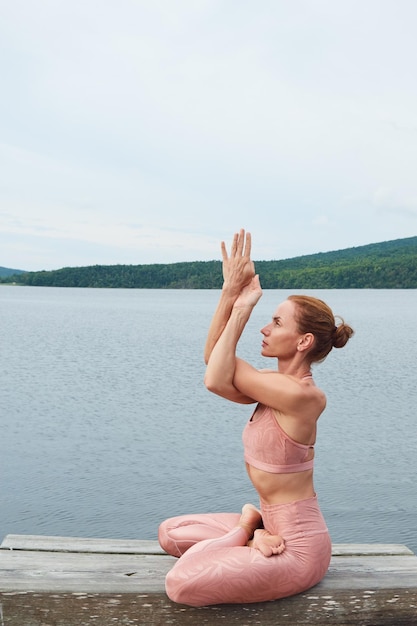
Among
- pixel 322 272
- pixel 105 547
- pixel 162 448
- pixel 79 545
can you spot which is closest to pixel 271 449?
pixel 105 547

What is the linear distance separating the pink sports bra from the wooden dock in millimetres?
666

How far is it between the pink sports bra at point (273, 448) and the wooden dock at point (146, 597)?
0.67 m

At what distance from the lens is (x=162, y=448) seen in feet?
47.1

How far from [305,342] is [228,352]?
1.33 feet

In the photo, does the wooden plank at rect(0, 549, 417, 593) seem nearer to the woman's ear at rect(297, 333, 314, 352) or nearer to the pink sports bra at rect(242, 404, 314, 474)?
the pink sports bra at rect(242, 404, 314, 474)

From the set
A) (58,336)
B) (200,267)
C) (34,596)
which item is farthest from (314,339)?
(200,267)

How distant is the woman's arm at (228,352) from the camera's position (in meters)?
3.81

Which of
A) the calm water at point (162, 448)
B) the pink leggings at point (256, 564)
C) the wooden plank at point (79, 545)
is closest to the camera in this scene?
the pink leggings at point (256, 564)

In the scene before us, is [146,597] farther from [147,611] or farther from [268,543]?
[268,543]

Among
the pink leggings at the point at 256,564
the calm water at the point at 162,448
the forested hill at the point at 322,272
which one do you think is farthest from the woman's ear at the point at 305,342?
the forested hill at the point at 322,272

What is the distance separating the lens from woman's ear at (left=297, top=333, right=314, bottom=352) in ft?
12.8

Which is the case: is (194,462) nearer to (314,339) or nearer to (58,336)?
(314,339)

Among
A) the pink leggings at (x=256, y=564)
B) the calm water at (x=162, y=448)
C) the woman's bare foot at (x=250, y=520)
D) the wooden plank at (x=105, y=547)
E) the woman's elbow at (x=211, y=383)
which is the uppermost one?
the woman's elbow at (x=211, y=383)

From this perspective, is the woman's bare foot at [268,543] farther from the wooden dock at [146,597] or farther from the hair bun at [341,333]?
the hair bun at [341,333]
